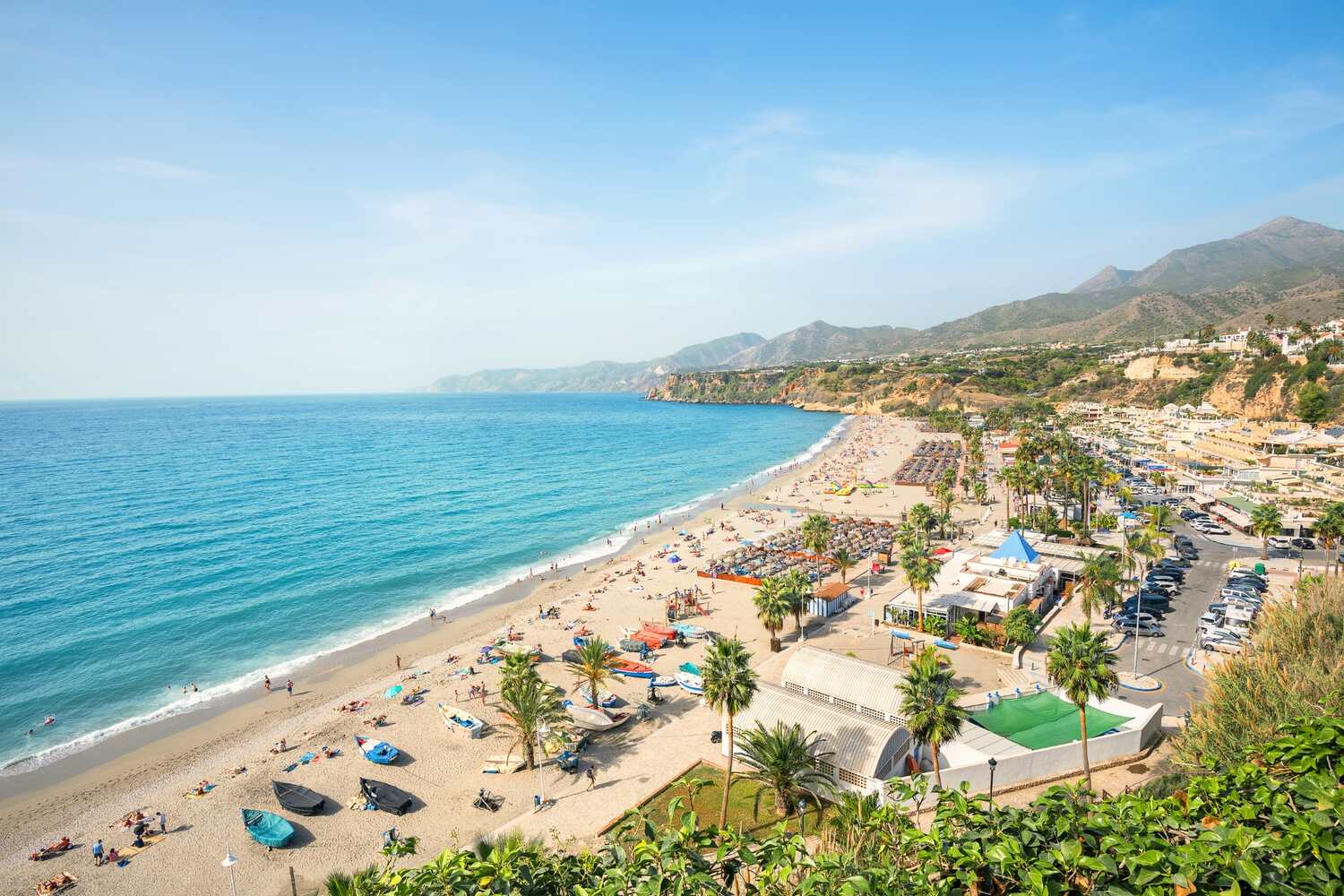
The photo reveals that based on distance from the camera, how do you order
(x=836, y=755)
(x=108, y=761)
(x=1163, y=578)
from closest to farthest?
(x=836, y=755), (x=108, y=761), (x=1163, y=578)

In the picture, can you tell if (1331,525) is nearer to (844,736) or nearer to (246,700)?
(844,736)

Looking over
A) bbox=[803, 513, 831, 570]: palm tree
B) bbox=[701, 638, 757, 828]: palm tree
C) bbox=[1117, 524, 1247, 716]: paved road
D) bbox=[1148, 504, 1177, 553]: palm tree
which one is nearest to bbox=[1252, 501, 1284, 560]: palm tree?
bbox=[1117, 524, 1247, 716]: paved road

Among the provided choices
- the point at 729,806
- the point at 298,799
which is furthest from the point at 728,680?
the point at 298,799

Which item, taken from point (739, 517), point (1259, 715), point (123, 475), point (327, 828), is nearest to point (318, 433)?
point (123, 475)

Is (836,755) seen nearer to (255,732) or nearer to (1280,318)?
(255,732)

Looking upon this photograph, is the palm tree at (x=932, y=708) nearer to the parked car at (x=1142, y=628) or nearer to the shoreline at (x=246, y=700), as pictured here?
the parked car at (x=1142, y=628)

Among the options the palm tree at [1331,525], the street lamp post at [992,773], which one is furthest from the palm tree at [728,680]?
the palm tree at [1331,525]
